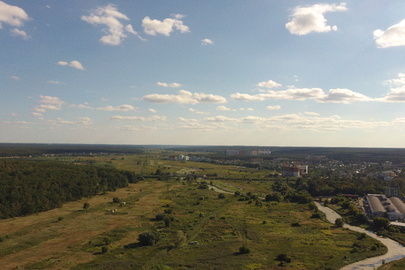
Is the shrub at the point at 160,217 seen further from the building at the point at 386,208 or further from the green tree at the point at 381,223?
the building at the point at 386,208

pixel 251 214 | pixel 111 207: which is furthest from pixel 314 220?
pixel 111 207

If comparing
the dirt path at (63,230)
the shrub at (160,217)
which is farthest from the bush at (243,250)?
the shrub at (160,217)

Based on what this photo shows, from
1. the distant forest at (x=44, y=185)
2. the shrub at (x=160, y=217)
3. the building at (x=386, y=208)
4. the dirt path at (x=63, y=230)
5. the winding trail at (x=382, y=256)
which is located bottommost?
the winding trail at (x=382, y=256)

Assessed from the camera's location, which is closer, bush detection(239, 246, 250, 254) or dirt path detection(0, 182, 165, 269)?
dirt path detection(0, 182, 165, 269)

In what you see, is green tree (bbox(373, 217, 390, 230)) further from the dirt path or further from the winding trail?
the dirt path

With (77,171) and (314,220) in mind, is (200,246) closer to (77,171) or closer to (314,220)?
(314,220)

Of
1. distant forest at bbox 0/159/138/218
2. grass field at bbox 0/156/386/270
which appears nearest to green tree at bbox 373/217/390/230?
grass field at bbox 0/156/386/270

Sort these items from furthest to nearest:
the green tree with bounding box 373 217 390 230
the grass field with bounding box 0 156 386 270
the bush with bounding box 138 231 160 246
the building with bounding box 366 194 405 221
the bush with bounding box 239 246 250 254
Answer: the building with bounding box 366 194 405 221, the green tree with bounding box 373 217 390 230, the bush with bounding box 138 231 160 246, the bush with bounding box 239 246 250 254, the grass field with bounding box 0 156 386 270
